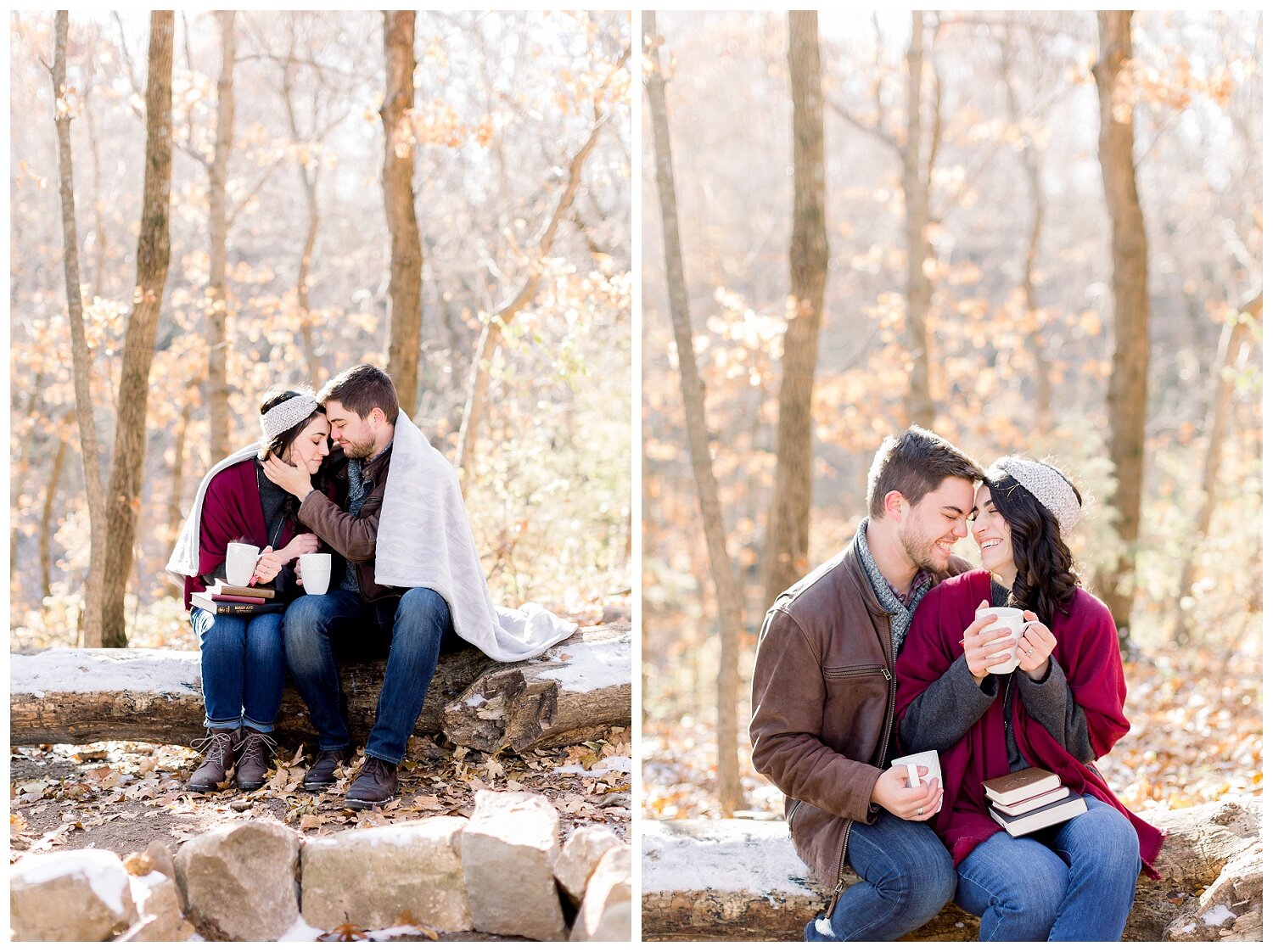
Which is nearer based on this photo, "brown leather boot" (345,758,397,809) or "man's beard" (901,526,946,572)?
"man's beard" (901,526,946,572)

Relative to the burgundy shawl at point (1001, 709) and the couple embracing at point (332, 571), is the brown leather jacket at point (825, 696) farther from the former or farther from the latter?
the couple embracing at point (332, 571)

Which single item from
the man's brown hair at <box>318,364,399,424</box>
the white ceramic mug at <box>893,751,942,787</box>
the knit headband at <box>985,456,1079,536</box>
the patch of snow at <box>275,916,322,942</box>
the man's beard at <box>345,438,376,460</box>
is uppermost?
the man's brown hair at <box>318,364,399,424</box>

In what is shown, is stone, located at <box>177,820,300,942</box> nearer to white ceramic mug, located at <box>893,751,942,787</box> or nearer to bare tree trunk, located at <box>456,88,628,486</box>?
white ceramic mug, located at <box>893,751,942,787</box>

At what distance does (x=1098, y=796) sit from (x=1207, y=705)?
14.5 ft

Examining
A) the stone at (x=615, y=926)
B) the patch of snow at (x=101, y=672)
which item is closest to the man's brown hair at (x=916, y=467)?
the stone at (x=615, y=926)

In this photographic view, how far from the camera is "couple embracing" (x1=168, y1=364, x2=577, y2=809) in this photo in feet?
11.0

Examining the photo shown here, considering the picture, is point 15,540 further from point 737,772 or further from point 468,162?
point 737,772

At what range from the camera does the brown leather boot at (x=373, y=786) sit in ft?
10.4

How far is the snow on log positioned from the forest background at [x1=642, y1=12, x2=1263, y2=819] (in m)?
1.33

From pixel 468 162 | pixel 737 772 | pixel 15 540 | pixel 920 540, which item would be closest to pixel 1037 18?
pixel 468 162

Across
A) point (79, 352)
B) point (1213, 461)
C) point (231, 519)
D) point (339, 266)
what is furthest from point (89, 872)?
point (339, 266)

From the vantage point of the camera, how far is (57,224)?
1228 centimetres

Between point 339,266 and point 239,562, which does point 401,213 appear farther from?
point 339,266

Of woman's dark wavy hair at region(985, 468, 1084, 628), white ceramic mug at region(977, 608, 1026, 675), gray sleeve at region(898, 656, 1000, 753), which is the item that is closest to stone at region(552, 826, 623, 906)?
gray sleeve at region(898, 656, 1000, 753)
